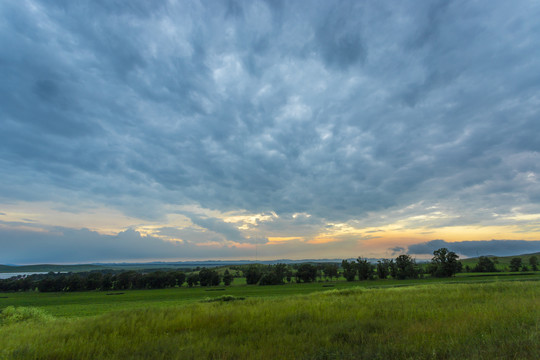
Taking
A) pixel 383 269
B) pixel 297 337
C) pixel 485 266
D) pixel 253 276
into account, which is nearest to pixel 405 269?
pixel 383 269

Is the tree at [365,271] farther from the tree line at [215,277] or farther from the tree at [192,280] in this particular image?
the tree at [192,280]

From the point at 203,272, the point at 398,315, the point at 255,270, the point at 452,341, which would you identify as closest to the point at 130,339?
the point at 452,341

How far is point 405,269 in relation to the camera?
385 feet

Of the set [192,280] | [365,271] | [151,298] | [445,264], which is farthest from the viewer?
[192,280]

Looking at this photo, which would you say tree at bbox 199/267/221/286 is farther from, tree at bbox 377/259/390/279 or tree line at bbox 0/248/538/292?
tree at bbox 377/259/390/279

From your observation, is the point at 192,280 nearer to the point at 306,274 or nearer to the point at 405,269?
the point at 306,274

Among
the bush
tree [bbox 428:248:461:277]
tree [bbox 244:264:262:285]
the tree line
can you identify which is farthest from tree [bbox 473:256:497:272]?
the bush

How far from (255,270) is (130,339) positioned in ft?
410

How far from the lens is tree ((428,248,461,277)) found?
108 m

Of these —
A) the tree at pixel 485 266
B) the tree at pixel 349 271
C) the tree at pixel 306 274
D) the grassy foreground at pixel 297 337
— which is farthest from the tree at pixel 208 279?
the tree at pixel 485 266

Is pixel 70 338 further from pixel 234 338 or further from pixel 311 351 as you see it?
pixel 311 351

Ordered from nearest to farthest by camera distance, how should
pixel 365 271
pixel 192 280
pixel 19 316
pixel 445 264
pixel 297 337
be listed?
pixel 297 337 < pixel 19 316 < pixel 445 264 < pixel 365 271 < pixel 192 280

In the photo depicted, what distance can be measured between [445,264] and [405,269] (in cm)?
1694

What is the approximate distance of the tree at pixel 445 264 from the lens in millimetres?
107688
